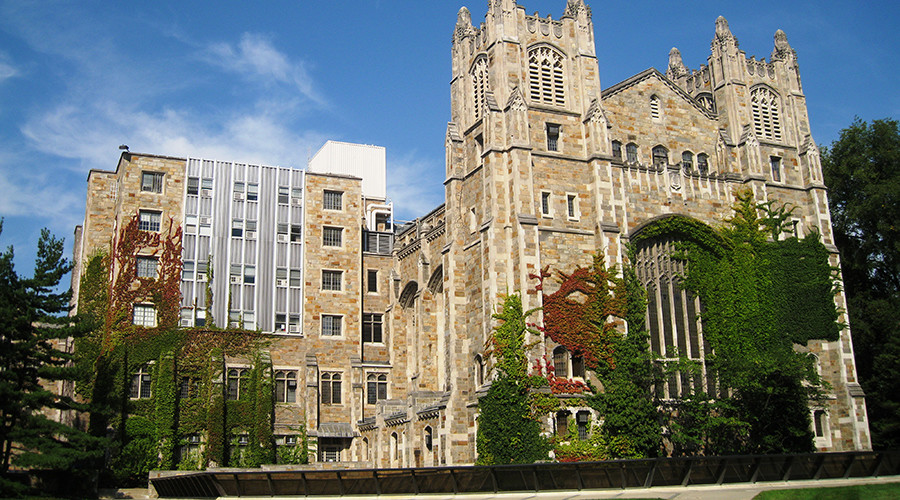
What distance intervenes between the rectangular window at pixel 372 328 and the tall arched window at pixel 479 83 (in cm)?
1396

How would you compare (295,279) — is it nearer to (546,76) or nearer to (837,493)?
(546,76)

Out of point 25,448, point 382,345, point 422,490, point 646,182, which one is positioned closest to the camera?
point 422,490

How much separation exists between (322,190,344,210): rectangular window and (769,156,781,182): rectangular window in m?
23.4

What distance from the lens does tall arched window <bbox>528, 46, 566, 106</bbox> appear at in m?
40.8

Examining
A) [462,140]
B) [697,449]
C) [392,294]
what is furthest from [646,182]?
[392,294]

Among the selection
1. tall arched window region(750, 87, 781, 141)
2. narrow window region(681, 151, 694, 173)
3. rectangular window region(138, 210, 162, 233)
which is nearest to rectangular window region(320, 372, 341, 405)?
rectangular window region(138, 210, 162, 233)

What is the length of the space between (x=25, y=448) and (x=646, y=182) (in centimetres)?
2789

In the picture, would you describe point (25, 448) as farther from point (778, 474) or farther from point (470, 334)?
point (778, 474)

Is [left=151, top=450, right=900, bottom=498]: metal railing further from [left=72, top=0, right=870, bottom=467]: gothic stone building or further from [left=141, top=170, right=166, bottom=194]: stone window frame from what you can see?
[left=141, top=170, right=166, bottom=194]: stone window frame

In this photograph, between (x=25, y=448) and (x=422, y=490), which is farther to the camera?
(x=25, y=448)

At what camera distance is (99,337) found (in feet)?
137

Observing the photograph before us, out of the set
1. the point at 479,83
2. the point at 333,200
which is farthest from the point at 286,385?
the point at 479,83

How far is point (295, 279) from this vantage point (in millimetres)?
47312

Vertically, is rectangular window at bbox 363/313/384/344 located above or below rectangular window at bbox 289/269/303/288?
below
